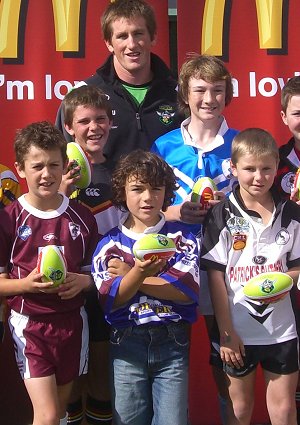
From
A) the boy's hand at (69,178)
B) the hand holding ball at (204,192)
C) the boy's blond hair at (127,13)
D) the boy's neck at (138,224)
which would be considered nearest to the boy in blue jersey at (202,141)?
the hand holding ball at (204,192)

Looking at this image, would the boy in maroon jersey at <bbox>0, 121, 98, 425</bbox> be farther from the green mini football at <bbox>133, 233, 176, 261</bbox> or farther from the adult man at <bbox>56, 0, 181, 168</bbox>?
the adult man at <bbox>56, 0, 181, 168</bbox>

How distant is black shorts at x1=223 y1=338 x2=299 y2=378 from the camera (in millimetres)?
2910

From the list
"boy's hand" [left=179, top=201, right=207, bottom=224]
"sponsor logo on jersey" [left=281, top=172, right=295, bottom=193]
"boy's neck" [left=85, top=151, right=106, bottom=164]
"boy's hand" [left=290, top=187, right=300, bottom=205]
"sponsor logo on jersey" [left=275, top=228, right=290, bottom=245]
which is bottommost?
"sponsor logo on jersey" [left=275, top=228, right=290, bottom=245]

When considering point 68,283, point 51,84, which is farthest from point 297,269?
point 51,84

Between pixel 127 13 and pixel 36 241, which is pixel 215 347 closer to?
pixel 36 241

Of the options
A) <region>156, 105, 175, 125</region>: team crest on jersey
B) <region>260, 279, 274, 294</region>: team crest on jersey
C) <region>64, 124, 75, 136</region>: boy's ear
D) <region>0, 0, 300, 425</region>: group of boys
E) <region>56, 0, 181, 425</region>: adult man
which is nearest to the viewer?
<region>260, 279, 274, 294</region>: team crest on jersey

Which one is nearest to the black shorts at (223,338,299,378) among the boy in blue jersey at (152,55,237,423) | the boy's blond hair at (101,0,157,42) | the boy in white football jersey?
the boy in white football jersey

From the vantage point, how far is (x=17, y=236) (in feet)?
9.50

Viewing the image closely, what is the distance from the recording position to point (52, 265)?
8.82 feet

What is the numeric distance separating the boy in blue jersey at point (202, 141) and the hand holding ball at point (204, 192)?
10 cm

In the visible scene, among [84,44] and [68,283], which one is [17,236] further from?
[84,44]

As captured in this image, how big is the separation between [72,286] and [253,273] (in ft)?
2.37

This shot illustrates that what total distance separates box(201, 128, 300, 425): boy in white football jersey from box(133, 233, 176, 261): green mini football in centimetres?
37

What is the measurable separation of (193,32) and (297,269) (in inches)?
73.3
